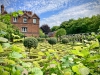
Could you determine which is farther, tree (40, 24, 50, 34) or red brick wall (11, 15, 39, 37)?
tree (40, 24, 50, 34)

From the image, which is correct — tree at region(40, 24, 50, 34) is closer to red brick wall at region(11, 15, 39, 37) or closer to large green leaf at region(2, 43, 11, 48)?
red brick wall at region(11, 15, 39, 37)

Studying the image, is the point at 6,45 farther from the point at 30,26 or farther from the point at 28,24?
the point at 28,24

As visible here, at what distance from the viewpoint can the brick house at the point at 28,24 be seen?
126 feet

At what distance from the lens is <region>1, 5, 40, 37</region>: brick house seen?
38312 mm

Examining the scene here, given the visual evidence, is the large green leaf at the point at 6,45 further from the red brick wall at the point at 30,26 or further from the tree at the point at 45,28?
the tree at the point at 45,28

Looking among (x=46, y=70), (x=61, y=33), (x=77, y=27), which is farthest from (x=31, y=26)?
(x=46, y=70)

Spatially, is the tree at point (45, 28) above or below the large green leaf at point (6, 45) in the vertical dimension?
above

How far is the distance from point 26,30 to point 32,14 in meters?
3.43

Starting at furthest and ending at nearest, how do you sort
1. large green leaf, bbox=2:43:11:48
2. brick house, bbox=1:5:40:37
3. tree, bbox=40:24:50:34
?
1. tree, bbox=40:24:50:34
2. brick house, bbox=1:5:40:37
3. large green leaf, bbox=2:43:11:48

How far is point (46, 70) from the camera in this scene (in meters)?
1.06

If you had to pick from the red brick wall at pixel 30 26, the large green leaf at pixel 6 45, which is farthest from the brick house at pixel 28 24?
the large green leaf at pixel 6 45

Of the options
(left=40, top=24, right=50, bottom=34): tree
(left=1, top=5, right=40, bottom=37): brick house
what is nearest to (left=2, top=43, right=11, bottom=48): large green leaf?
(left=1, top=5, right=40, bottom=37): brick house

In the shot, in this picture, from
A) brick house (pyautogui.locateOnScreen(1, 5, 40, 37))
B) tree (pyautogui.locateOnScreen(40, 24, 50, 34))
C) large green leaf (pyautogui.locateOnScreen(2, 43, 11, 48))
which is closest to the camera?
large green leaf (pyautogui.locateOnScreen(2, 43, 11, 48))

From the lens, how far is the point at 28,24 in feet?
127
